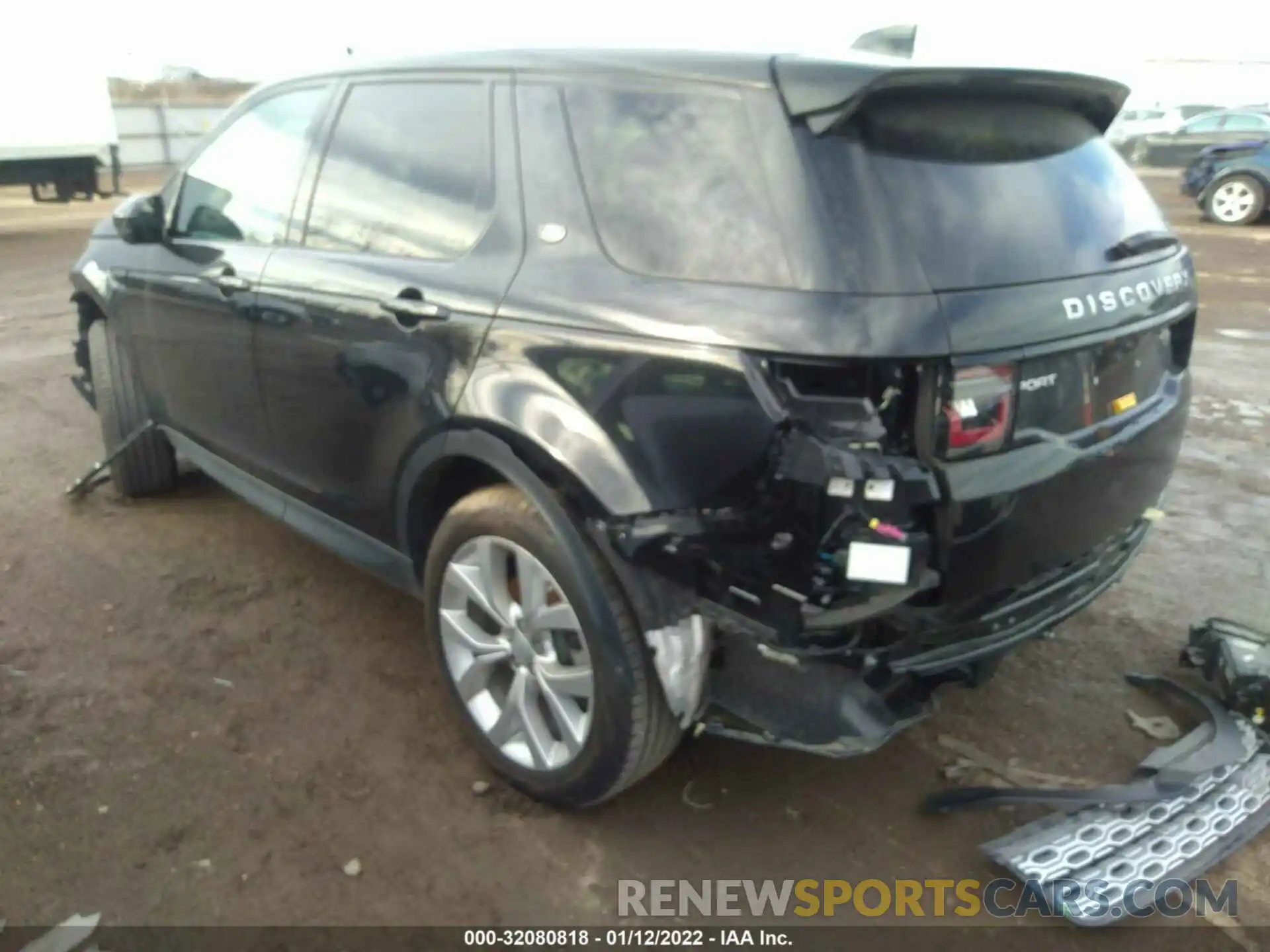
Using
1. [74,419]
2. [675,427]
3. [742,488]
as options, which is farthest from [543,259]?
[74,419]

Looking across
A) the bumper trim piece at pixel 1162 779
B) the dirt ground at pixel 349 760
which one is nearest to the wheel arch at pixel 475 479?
the dirt ground at pixel 349 760

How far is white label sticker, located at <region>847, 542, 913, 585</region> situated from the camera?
6.84 ft

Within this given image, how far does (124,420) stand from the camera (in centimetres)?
461

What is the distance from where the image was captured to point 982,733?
3102mm

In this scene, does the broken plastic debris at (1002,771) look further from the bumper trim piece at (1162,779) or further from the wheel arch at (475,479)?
the wheel arch at (475,479)

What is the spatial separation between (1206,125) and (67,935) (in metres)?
24.2

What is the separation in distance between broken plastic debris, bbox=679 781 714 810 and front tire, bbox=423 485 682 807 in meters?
0.28

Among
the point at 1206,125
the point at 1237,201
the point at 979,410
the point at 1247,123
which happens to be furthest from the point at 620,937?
the point at 1206,125

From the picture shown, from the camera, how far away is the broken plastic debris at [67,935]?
2305mm

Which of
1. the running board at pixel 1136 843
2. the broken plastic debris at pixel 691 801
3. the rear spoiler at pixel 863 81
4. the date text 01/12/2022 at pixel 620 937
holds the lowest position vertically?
the date text 01/12/2022 at pixel 620 937

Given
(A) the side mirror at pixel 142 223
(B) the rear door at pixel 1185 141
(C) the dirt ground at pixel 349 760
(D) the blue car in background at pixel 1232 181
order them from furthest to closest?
(B) the rear door at pixel 1185 141
(D) the blue car in background at pixel 1232 181
(A) the side mirror at pixel 142 223
(C) the dirt ground at pixel 349 760

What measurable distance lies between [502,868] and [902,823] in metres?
1.06

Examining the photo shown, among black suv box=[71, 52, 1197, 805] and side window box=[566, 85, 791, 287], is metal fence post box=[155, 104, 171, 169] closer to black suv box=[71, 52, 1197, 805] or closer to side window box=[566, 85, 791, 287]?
black suv box=[71, 52, 1197, 805]

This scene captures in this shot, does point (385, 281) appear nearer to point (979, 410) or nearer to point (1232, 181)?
point (979, 410)
